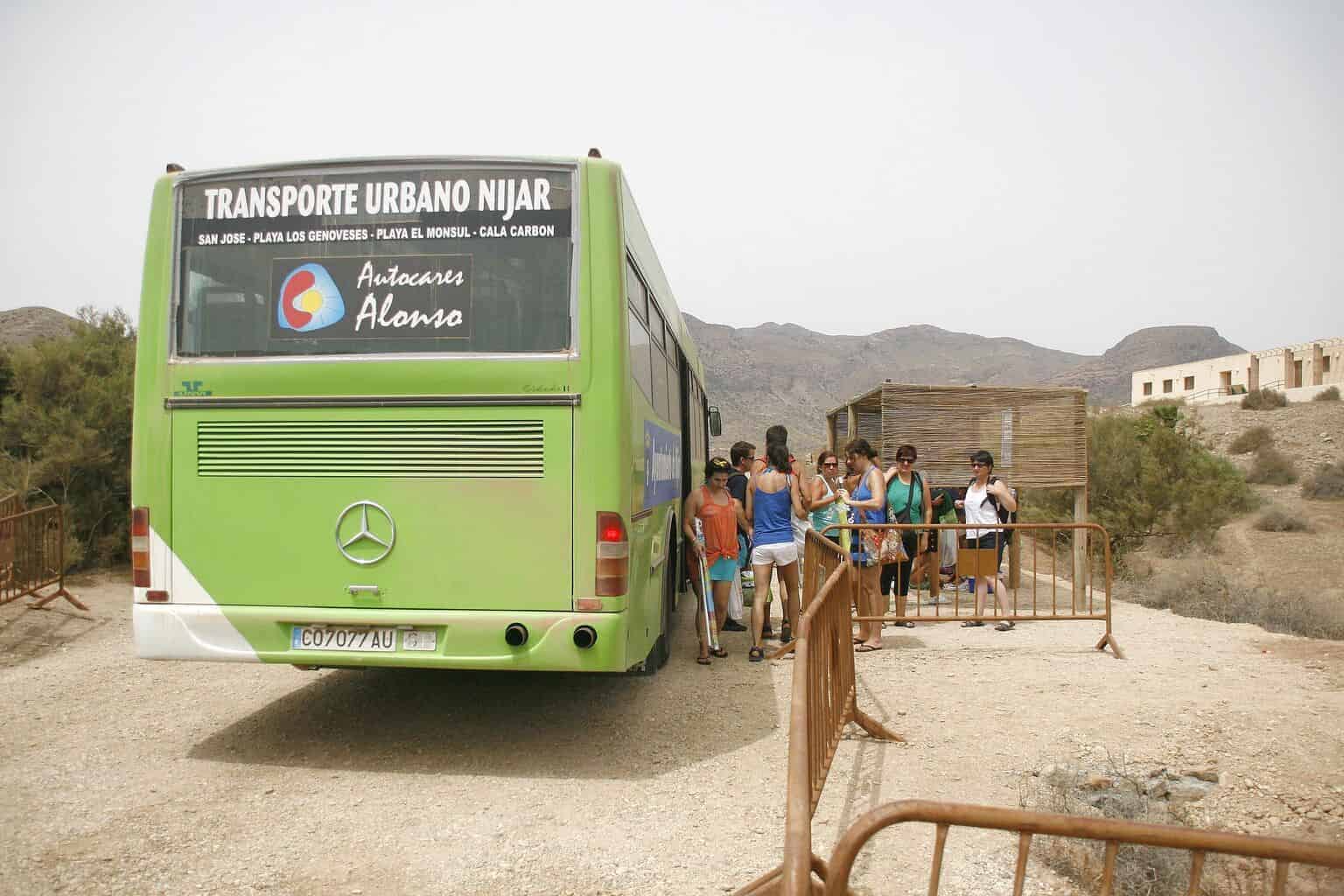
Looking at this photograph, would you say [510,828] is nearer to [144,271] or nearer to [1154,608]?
[144,271]

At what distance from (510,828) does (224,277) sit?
11.3 ft

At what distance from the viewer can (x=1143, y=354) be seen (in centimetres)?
13725

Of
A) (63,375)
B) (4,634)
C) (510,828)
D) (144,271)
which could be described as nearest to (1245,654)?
(510,828)

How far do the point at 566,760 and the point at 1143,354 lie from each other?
148 m

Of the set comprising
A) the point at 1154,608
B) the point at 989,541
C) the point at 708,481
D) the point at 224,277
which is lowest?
the point at 1154,608

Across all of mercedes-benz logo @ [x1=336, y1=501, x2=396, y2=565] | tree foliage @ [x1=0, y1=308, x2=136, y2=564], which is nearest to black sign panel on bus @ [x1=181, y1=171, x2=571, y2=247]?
mercedes-benz logo @ [x1=336, y1=501, x2=396, y2=565]

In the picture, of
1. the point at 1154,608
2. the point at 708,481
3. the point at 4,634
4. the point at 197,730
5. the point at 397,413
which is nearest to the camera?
the point at 397,413

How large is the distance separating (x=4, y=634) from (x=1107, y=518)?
62.8 feet

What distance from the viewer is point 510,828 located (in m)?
4.64

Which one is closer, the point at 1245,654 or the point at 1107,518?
the point at 1245,654

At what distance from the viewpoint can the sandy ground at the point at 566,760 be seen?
4.20 metres

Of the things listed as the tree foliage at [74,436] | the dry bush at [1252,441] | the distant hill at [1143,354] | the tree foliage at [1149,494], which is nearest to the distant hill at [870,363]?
the distant hill at [1143,354]

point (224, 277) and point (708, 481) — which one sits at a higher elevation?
point (224, 277)

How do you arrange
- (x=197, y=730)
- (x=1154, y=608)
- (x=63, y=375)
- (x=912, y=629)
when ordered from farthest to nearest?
(x=63, y=375) < (x=1154, y=608) < (x=912, y=629) < (x=197, y=730)
